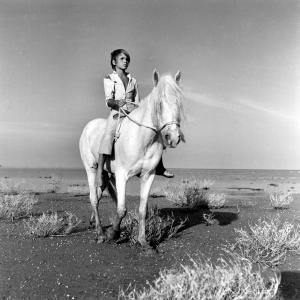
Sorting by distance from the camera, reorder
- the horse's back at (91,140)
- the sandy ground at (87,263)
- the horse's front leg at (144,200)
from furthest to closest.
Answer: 1. the horse's back at (91,140)
2. the horse's front leg at (144,200)
3. the sandy ground at (87,263)

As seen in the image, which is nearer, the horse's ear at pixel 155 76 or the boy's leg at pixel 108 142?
the horse's ear at pixel 155 76

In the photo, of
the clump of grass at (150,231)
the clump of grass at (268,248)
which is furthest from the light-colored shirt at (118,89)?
the clump of grass at (268,248)

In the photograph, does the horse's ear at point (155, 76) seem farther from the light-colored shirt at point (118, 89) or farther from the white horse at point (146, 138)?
the light-colored shirt at point (118, 89)

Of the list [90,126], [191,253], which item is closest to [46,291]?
[191,253]

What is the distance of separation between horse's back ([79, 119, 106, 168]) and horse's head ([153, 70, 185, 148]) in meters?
2.17

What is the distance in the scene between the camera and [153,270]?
16.2 feet

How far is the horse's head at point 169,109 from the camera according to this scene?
5.15 meters

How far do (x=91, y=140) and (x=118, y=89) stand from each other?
1522 mm

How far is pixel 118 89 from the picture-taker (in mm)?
6707

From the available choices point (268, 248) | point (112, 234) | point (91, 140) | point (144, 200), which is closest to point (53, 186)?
point (91, 140)

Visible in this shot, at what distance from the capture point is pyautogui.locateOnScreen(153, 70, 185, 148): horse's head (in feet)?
16.9

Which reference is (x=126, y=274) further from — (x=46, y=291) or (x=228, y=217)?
(x=228, y=217)

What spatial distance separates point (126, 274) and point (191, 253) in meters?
1.48

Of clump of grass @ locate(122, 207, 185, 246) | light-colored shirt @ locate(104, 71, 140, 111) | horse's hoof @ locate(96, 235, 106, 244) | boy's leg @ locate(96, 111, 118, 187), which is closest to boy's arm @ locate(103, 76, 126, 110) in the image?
light-colored shirt @ locate(104, 71, 140, 111)
